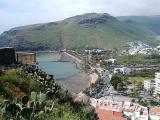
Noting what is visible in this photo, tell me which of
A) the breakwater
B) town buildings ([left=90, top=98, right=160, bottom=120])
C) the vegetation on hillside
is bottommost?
the breakwater

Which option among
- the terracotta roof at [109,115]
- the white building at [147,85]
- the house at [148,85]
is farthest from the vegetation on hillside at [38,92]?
the white building at [147,85]

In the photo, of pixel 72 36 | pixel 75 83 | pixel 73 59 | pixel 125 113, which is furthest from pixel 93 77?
pixel 72 36

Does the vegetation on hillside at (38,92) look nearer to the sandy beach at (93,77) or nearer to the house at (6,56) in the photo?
the house at (6,56)

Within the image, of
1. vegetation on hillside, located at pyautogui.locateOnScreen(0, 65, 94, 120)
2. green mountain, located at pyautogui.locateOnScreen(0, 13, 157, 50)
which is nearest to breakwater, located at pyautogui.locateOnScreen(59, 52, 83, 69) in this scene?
green mountain, located at pyautogui.locateOnScreen(0, 13, 157, 50)

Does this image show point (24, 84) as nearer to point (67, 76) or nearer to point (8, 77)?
point (8, 77)

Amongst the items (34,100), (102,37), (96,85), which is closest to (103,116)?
(34,100)

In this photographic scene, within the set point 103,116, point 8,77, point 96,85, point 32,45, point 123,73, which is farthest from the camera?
point 32,45

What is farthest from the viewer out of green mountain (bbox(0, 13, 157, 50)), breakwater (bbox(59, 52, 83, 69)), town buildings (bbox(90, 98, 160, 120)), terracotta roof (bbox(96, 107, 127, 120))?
green mountain (bbox(0, 13, 157, 50))

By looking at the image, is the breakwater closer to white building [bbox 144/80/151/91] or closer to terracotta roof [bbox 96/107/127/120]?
white building [bbox 144/80/151/91]
